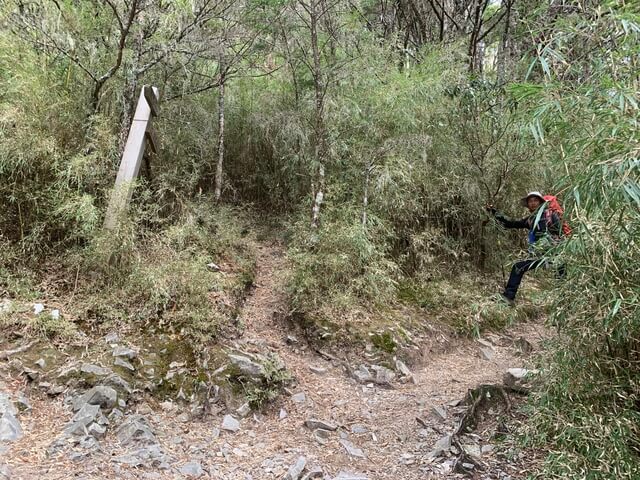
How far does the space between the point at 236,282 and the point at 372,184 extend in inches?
70.8

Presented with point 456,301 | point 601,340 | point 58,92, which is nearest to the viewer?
point 601,340

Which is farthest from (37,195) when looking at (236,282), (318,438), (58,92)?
(318,438)

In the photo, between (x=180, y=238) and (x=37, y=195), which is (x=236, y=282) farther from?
(x=37, y=195)

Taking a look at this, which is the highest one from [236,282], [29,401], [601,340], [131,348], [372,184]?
[372,184]

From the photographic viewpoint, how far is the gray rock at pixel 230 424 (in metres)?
2.61

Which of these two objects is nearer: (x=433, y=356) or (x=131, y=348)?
(x=131, y=348)

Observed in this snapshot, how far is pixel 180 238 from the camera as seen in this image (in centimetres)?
366

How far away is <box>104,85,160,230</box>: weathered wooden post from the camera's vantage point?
3.32 metres

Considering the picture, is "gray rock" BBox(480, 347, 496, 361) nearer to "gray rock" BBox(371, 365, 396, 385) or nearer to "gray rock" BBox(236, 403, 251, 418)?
"gray rock" BBox(371, 365, 396, 385)

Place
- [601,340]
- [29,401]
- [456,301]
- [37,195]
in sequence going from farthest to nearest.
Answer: [456,301] → [37,195] → [29,401] → [601,340]

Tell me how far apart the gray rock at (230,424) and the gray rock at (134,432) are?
1.45 ft

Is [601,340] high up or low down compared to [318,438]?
up

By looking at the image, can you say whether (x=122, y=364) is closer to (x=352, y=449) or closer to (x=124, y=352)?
(x=124, y=352)

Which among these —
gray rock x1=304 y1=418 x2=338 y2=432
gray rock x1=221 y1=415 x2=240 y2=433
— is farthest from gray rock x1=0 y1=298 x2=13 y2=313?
gray rock x1=304 y1=418 x2=338 y2=432
